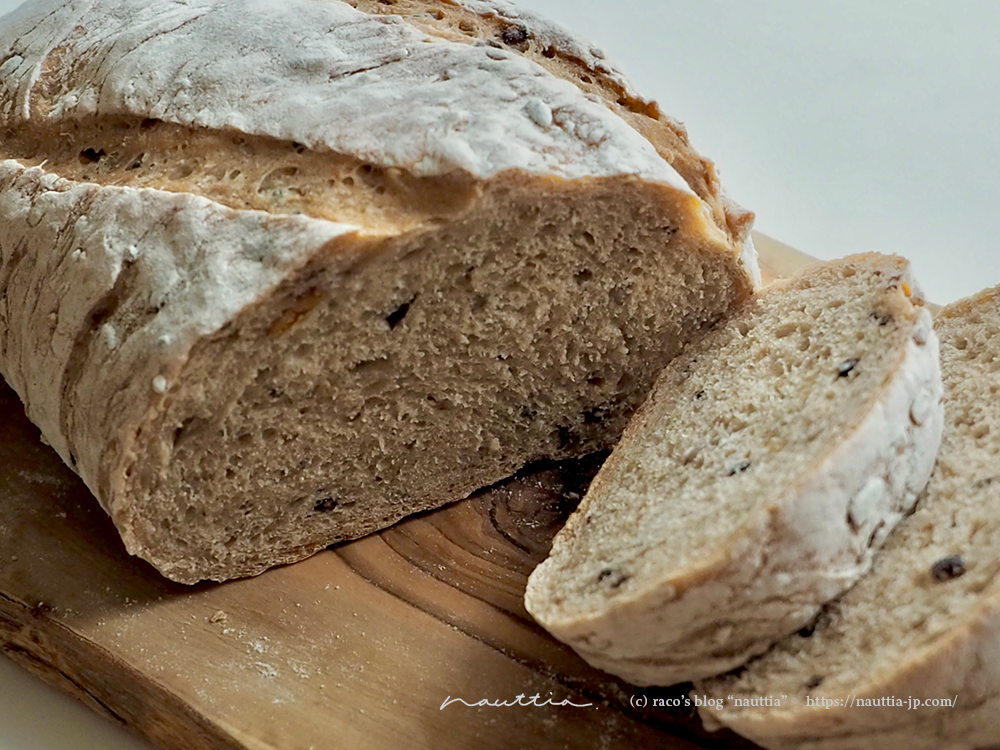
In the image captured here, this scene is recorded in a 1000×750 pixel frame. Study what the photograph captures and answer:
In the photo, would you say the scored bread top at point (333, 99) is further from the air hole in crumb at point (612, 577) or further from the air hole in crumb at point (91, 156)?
the air hole in crumb at point (612, 577)

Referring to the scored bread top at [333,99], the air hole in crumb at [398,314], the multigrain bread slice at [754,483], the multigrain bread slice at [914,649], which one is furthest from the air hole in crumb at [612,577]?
the scored bread top at [333,99]

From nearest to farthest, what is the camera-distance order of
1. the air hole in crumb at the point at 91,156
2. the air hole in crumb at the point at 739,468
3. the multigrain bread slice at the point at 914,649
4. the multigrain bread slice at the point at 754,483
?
the multigrain bread slice at the point at 914,649
the multigrain bread slice at the point at 754,483
the air hole in crumb at the point at 739,468
the air hole in crumb at the point at 91,156

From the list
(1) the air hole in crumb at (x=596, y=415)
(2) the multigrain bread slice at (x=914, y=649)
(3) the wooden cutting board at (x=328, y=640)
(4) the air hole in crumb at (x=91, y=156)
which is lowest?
(3) the wooden cutting board at (x=328, y=640)

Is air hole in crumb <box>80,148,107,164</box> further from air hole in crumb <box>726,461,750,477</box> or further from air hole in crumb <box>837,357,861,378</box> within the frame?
air hole in crumb <box>837,357,861,378</box>

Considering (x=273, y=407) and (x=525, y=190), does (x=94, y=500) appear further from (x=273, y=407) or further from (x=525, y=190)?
(x=525, y=190)

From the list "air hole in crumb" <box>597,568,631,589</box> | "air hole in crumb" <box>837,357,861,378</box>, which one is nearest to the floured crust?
"air hole in crumb" <box>597,568,631,589</box>

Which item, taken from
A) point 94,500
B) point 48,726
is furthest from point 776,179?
point 48,726

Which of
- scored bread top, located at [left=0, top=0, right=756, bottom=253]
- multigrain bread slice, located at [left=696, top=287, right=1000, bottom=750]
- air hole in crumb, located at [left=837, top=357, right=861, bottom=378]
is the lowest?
multigrain bread slice, located at [left=696, top=287, right=1000, bottom=750]
